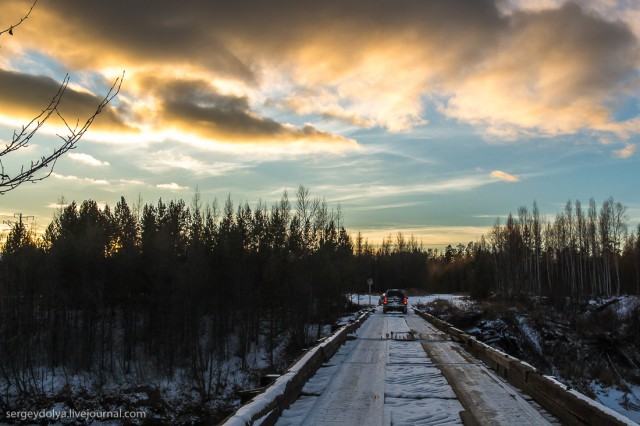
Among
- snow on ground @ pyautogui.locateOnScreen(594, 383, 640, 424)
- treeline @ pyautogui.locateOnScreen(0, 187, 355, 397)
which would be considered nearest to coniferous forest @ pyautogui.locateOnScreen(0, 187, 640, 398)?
treeline @ pyautogui.locateOnScreen(0, 187, 355, 397)

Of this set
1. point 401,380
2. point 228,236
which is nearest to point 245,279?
point 228,236

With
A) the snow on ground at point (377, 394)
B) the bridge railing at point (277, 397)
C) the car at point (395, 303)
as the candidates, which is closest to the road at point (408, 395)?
the snow on ground at point (377, 394)

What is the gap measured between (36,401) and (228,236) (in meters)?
30.9

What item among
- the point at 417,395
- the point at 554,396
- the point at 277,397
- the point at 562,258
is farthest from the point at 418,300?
the point at 277,397

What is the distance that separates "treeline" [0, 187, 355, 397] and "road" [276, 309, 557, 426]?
32293 millimetres

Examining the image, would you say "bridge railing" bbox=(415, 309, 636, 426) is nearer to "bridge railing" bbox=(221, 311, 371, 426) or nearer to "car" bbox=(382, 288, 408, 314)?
"bridge railing" bbox=(221, 311, 371, 426)

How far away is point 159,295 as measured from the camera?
54156mm

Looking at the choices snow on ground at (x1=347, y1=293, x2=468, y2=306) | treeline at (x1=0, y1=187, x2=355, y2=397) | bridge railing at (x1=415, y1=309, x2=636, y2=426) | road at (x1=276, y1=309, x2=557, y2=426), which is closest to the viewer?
bridge railing at (x1=415, y1=309, x2=636, y2=426)

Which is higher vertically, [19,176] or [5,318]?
[19,176]

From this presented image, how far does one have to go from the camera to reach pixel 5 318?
44906 millimetres

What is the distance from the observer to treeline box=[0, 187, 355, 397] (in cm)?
4747

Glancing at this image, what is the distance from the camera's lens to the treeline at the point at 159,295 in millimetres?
47469

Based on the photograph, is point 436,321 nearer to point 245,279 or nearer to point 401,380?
point 401,380

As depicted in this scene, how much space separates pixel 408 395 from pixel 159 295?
50249 millimetres
